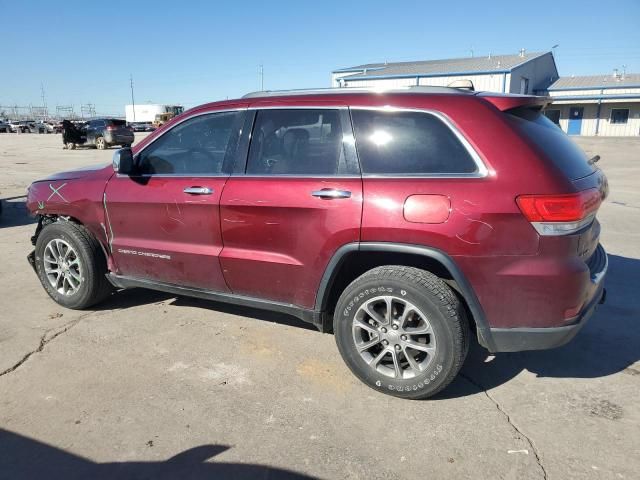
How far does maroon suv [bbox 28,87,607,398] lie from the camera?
9.27 ft

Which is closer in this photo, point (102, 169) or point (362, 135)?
point (362, 135)

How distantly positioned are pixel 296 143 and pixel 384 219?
950 mm

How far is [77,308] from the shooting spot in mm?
4629

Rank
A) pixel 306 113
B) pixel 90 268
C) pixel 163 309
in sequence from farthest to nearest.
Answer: pixel 163 309
pixel 90 268
pixel 306 113

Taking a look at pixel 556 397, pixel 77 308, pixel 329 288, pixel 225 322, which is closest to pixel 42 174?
pixel 77 308

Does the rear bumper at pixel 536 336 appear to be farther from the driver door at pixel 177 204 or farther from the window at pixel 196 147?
the window at pixel 196 147

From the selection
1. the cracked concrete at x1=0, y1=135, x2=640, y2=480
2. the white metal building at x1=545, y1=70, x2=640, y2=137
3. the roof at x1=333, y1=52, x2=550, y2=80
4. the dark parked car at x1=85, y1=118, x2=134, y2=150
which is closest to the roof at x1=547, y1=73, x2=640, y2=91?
the white metal building at x1=545, y1=70, x2=640, y2=137

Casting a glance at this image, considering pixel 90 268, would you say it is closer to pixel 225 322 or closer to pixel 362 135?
pixel 225 322

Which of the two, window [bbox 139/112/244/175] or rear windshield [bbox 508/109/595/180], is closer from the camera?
rear windshield [bbox 508/109/595/180]

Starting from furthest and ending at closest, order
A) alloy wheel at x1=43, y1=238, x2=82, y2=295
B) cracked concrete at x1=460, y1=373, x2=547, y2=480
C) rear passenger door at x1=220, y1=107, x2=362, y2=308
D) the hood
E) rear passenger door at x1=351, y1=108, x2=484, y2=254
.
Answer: alloy wheel at x1=43, y1=238, x2=82, y2=295
the hood
rear passenger door at x1=220, y1=107, x2=362, y2=308
rear passenger door at x1=351, y1=108, x2=484, y2=254
cracked concrete at x1=460, y1=373, x2=547, y2=480

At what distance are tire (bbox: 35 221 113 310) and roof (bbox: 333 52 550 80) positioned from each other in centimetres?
4104

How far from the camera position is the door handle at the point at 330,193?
317cm

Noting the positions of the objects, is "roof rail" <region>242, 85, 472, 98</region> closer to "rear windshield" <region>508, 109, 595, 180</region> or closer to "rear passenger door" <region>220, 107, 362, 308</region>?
"rear passenger door" <region>220, 107, 362, 308</region>

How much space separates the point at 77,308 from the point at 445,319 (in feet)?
11.2
